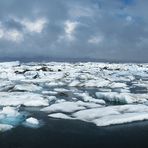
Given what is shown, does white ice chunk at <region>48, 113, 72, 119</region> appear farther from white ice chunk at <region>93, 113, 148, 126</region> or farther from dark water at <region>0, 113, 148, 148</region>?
white ice chunk at <region>93, 113, 148, 126</region>

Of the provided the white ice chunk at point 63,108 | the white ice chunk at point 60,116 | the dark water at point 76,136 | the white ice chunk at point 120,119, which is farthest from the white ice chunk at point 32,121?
the white ice chunk at point 63,108

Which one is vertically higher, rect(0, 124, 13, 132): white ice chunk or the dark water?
rect(0, 124, 13, 132): white ice chunk

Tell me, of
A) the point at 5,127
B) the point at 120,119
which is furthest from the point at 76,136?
the point at 5,127

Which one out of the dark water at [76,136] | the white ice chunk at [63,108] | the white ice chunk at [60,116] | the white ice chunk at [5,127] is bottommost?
the dark water at [76,136]

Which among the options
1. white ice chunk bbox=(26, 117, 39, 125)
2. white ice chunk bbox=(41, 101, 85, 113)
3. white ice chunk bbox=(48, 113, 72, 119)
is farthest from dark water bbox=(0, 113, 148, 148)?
white ice chunk bbox=(41, 101, 85, 113)

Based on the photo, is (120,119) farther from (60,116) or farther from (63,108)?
(63,108)

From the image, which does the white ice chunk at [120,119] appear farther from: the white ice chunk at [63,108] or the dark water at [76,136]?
the white ice chunk at [63,108]

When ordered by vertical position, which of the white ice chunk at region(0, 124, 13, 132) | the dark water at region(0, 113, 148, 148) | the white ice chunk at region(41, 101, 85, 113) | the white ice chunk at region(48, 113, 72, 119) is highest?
the white ice chunk at region(41, 101, 85, 113)

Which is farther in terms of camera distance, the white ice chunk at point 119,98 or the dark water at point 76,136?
the white ice chunk at point 119,98

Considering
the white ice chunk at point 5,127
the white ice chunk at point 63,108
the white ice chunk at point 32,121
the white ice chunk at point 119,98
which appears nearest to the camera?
the white ice chunk at point 5,127
